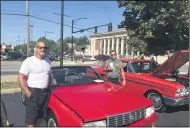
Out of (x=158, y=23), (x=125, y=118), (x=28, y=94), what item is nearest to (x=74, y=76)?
(x=28, y=94)

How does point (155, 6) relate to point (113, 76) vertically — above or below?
above

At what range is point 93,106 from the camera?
4.57 m

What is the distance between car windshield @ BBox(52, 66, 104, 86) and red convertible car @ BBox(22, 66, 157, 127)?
0.07ft

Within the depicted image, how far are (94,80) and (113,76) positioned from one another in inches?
74.0

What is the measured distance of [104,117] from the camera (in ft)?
14.3

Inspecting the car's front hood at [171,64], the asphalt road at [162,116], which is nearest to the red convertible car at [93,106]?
the asphalt road at [162,116]

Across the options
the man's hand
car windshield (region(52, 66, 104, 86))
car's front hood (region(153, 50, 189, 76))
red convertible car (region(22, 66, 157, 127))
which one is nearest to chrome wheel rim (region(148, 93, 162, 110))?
car's front hood (region(153, 50, 189, 76))

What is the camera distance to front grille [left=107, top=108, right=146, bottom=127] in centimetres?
441

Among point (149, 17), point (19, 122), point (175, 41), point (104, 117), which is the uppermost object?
point (149, 17)

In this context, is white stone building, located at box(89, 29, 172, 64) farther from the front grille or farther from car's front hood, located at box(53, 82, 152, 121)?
the front grille

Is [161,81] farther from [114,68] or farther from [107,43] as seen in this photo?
[107,43]

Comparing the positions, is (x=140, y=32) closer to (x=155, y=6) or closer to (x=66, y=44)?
(x=155, y=6)

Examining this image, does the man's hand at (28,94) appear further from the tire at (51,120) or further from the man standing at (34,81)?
the tire at (51,120)

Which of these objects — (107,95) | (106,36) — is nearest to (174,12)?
(107,95)
